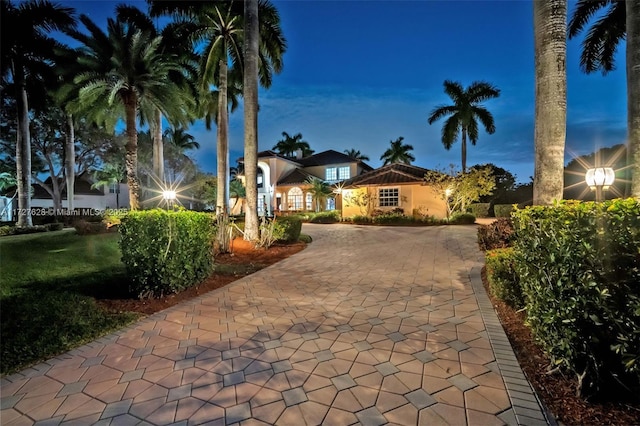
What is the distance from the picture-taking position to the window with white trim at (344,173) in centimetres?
3193

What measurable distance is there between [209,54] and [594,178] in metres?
16.7

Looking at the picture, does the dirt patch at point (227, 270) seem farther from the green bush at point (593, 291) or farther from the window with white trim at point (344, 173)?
the window with white trim at point (344, 173)

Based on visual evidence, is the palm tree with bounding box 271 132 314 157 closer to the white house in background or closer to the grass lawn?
the white house in background

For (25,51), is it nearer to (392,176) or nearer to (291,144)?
(392,176)

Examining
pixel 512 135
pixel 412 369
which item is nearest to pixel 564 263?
pixel 412 369

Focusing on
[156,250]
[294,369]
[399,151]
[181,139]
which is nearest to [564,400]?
[294,369]

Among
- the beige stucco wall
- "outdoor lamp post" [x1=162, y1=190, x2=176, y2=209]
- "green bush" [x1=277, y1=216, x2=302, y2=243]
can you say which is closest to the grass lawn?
"outdoor lamp post" [x1=162, y1=190, x2=176, y2=209]

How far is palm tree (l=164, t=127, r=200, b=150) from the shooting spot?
1625 inches

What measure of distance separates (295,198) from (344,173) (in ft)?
19.6

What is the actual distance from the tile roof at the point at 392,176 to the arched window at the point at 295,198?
24.7 feet

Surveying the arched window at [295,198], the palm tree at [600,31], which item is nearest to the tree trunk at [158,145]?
the arched window at [295,198]

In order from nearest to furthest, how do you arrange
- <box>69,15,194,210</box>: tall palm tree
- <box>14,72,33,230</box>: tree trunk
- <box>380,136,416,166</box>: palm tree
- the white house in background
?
<box>69,15,194,210</box>: tall palm tree < <box>14,72,33,230</box>: tree trunk < the white house in background < <box>380,136,416,166</box>: palm tree

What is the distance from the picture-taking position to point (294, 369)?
2.93m

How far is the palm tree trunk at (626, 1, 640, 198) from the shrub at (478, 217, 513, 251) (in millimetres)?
2718
